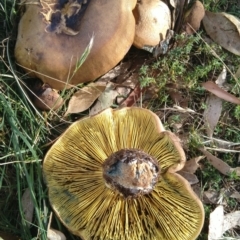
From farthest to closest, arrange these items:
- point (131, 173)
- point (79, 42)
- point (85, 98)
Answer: point (85, 98), point (79, 42), point (131, 173)

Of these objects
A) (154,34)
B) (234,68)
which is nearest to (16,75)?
(154,34)

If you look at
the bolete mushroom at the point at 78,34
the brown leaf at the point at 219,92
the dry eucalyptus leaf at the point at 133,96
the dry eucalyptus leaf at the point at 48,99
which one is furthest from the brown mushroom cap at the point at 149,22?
the dry eucalyptus leaf at the point at 48,99

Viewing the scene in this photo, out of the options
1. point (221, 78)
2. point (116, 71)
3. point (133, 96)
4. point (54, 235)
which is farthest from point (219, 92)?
point (54, 235)

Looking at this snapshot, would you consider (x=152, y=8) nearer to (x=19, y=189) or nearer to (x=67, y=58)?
(x=67, y=58)

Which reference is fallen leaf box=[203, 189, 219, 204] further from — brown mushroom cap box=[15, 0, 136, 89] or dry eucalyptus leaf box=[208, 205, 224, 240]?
brown mushroom cap box=[15, 0, 136, 89]

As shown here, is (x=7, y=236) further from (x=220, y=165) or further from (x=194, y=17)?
(x=194, y=17)
